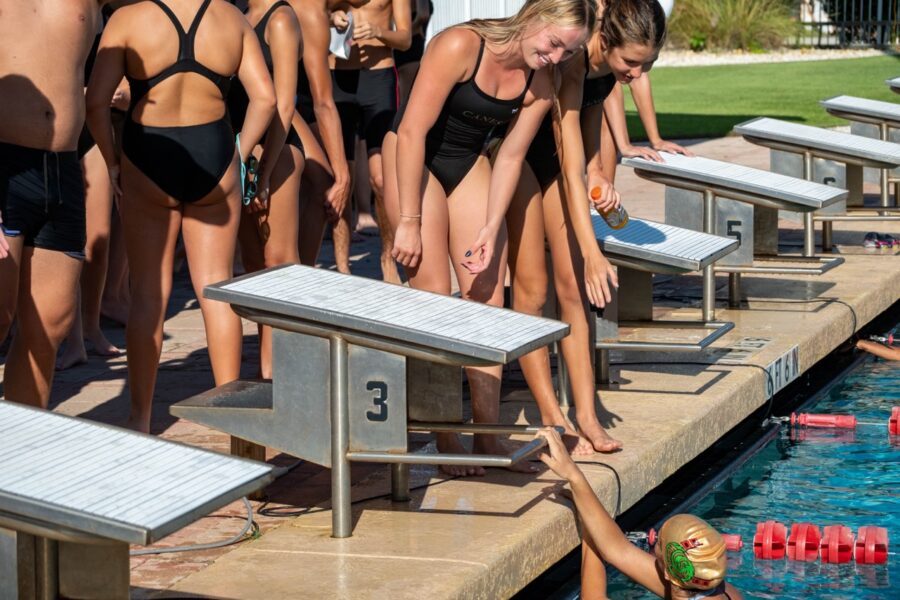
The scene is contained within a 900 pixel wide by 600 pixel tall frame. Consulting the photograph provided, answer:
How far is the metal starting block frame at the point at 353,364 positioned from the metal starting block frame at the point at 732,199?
3257 mm

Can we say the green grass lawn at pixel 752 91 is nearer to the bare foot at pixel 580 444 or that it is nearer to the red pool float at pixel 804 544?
the bare foot at pixel 580 444

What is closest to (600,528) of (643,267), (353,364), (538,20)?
(353,364)

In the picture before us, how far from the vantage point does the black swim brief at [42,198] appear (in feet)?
16.5

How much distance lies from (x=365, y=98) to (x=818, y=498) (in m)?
3.65

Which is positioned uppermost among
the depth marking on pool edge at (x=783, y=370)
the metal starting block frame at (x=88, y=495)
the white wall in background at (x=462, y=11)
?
the white wall in background at (x=462, y=11)

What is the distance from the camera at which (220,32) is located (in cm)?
559

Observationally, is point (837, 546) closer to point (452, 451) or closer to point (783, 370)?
point (452, 451)

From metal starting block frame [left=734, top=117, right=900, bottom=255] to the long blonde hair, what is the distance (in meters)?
4.68

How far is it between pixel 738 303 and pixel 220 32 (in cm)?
390

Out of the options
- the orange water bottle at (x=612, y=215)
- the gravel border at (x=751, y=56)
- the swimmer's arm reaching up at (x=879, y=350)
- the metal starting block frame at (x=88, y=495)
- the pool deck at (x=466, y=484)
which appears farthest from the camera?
the gravel border at (x=751, y=56)

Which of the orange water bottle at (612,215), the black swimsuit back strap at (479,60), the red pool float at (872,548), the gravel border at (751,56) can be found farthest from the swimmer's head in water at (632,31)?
the gravel border at (751,56)

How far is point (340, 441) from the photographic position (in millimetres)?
4523

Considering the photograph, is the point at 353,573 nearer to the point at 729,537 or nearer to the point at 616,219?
the point at 729,537

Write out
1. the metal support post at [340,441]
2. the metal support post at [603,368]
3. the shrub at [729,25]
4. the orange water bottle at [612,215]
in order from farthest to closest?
the shrub at [729,25] < the metal support post at [603,368] < the orange water bottle at [612,215] < the metal support post at [340,441]
